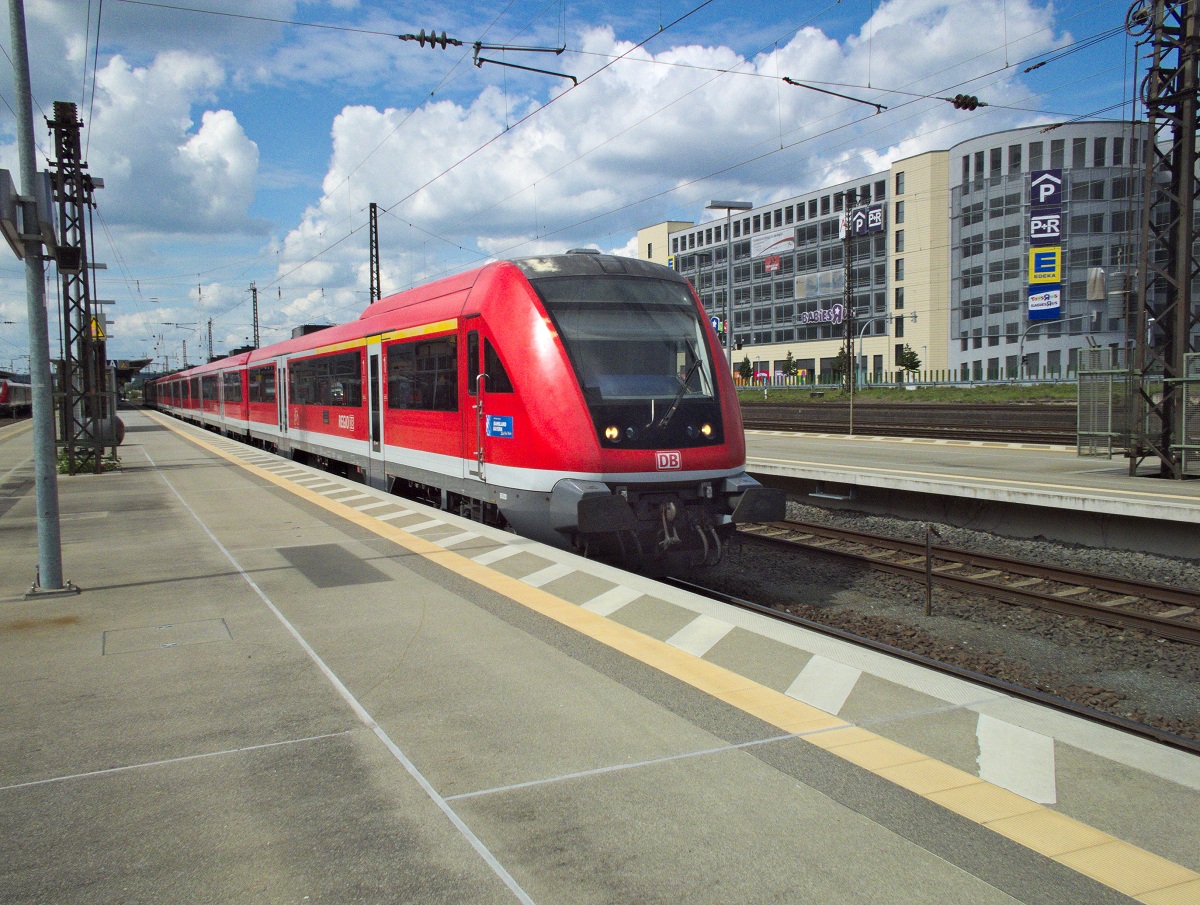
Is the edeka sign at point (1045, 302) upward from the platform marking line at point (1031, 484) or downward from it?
upward

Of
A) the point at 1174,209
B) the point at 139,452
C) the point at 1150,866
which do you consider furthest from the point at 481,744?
the point at 139,452

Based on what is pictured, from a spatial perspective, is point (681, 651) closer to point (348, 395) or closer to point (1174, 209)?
point (348, 395)

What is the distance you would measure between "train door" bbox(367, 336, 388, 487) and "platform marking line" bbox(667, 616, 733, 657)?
9053 millimetres

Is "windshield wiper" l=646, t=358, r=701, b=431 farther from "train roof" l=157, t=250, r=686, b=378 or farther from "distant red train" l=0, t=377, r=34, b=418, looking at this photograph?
"distant red train" l=0, t=377, r=34, b=418

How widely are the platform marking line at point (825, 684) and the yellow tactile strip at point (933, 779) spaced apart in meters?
0.09

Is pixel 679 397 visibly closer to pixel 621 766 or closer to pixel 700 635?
pixel 700 635

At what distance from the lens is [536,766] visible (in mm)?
3975

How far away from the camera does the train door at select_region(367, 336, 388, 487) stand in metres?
14.2

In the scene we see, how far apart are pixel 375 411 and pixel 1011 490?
30.9ft

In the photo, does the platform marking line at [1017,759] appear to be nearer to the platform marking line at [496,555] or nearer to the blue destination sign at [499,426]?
the platform marking line at [496,555]

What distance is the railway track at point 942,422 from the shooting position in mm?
21891

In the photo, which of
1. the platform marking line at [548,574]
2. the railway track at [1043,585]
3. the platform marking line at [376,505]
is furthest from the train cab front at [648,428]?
the platform marking line at [376,505]

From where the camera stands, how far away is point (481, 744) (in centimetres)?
422

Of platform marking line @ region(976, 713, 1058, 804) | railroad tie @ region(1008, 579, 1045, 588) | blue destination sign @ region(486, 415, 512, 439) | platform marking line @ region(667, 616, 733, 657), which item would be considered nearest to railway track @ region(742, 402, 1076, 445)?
railroad tie @ region(1008, 579, 1045, 588)
